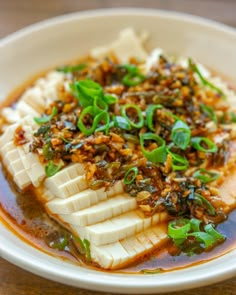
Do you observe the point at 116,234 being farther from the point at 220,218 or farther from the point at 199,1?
the point at 199,1

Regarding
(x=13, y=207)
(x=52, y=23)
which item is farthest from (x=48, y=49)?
(x=13, y=207)

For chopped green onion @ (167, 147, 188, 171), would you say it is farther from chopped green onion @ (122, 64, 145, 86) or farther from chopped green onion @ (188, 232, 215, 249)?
chopped green onion @ (122, 64, 145, 86)

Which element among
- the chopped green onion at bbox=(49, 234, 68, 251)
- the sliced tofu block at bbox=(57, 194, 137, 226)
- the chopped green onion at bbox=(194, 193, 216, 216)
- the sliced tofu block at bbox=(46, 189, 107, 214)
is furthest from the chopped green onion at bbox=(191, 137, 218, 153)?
the chopped green onion at bbox=(49, 234, 68, 251)

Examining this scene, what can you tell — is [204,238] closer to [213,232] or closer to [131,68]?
[213,232]

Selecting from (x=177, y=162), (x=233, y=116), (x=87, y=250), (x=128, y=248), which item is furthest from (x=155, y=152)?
(x=233, y=116)

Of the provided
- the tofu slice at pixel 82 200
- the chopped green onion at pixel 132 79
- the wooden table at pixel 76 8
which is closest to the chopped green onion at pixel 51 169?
the tofu slice at pixel 82 200
